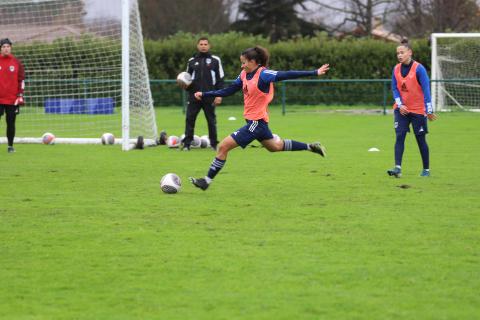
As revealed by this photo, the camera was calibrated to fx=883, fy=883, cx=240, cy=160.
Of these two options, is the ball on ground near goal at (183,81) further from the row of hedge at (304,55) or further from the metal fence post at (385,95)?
the row of hedge at (304,55)

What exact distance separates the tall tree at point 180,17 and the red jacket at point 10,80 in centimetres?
3942

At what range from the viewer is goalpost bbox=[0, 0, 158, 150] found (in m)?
17.5

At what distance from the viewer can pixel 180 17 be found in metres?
55.3

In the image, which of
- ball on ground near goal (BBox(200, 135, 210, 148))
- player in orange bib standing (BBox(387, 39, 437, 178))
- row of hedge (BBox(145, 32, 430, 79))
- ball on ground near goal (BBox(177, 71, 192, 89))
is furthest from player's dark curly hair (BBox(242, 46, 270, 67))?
row of hedge (BBox(145, 32, 430, 79))

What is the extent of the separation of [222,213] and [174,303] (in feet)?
11.0

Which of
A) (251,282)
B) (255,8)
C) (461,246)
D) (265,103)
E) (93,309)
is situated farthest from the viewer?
(255,8)

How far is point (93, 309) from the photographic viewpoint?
540cm

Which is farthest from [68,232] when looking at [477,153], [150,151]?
[477,153]

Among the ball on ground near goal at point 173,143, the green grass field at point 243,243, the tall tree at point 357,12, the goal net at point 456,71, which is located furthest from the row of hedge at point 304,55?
the green grass field at point 243,243

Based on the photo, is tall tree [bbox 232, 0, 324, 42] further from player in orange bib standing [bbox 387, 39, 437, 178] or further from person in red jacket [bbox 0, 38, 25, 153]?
player in orange bib standing [bbox 387, 39, 437, 178]

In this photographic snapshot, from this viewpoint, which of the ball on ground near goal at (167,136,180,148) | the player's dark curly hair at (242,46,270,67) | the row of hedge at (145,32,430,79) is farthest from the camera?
the row of hedge at (145,32,430,79)

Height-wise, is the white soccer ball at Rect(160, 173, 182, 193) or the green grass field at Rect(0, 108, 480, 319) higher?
the white soccer ball at Rect(160, 173, 182, 193)

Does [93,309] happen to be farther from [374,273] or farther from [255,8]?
[255,8]

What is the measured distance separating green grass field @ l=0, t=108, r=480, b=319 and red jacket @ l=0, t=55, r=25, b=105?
→ 253 cm
